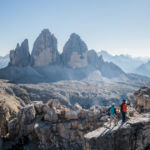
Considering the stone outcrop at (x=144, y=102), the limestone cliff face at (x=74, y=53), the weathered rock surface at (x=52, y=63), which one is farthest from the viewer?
the limestone cliff face at (x=74, y=53)

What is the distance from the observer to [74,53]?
157 m

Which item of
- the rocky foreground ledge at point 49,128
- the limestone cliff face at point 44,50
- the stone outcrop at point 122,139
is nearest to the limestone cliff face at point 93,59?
the limestone cliff face at point 44,50

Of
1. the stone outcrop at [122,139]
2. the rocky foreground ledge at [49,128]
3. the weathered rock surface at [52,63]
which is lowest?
the rocky foreground ledge at [49,128]

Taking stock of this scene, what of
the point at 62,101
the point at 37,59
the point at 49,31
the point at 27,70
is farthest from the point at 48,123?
the point at 49,31

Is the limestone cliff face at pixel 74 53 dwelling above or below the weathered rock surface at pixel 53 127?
above

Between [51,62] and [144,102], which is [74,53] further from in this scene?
[144,102]

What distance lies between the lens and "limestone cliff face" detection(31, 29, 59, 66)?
A: 14200cm

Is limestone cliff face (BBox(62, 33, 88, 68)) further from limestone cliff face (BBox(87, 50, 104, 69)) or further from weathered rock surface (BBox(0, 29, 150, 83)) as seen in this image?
limestone cliff face (BBox(87, 50, 104, 69))

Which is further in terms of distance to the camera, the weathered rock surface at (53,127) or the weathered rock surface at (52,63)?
the weathered rock surface at (52,63)

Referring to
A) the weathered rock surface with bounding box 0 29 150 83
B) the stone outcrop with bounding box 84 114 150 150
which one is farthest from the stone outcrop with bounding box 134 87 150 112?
the weathered rock surface with bounding box 0 29 150 83

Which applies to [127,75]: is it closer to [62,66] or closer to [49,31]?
[62,66]

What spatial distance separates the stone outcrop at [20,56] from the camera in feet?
426

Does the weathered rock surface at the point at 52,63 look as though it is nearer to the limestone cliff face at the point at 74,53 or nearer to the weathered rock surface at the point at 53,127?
the limestone cliff face at the point at 74,53

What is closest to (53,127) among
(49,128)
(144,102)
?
(49,128)
